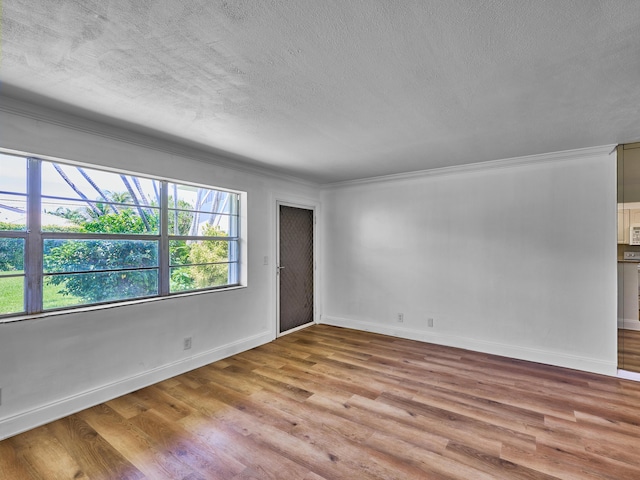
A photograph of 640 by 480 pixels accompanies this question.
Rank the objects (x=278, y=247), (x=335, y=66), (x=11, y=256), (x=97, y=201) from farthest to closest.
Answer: (x=278, y=247)
(x=97, y=201)
(x=11, y=256)
(x=335, y=66)

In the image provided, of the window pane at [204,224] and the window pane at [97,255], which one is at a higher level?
the window pane at [204,224]

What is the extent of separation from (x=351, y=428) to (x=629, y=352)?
374cm

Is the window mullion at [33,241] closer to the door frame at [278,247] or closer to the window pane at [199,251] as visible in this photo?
the window pane at [199,251]

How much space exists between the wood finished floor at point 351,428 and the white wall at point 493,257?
21.8 inches

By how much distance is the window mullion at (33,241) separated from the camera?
93.0 inches

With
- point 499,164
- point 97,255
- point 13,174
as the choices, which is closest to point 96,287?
point 97,255

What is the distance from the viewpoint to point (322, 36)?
1.52 metres

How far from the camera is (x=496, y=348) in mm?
3816

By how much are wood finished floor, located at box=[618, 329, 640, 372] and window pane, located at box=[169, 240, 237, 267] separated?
4.60 metres

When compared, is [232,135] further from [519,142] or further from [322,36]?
[519,142]

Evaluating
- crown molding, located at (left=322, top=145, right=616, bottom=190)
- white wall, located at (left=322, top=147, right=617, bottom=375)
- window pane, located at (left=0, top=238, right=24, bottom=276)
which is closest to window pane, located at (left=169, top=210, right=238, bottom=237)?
window pane, located at (left=0, top=238, right=24, bottom=276)

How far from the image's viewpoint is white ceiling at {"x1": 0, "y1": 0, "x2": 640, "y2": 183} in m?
1.36

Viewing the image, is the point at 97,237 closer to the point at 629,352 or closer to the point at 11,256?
the point at 11,256

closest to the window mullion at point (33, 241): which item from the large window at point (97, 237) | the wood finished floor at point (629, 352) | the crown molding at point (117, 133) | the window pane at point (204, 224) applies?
the large window at point (97, 237)
